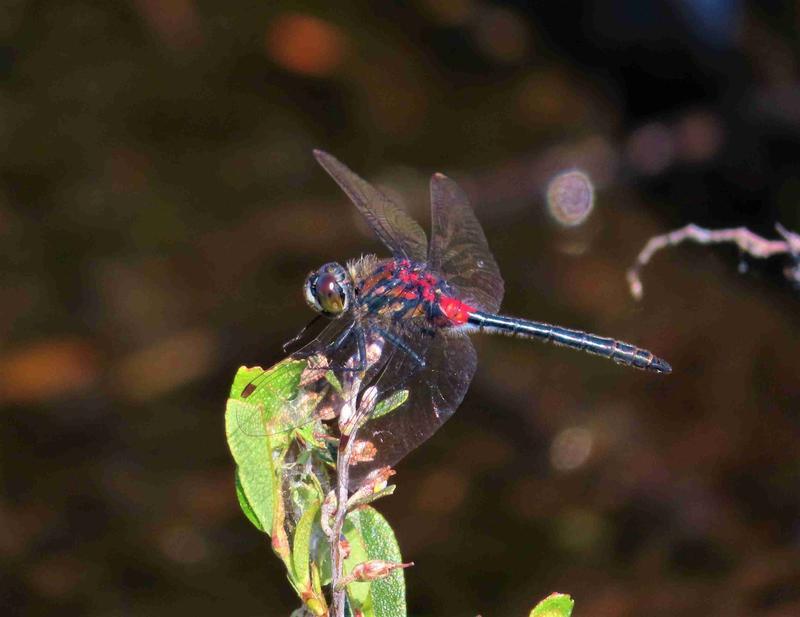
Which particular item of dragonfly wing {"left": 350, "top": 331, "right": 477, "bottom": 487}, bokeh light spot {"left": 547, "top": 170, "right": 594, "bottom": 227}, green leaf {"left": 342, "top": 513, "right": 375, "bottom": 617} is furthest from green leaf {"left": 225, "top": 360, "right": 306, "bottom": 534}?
bokeh light spot {"left": 547, "top": 170, "right": 594, "bottom": 227}

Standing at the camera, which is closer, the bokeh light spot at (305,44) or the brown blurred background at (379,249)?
the brown blurred background at (379,249)

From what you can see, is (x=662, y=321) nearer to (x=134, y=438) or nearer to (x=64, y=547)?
(x=134, y=438)

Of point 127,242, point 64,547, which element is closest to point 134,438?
point 64,547

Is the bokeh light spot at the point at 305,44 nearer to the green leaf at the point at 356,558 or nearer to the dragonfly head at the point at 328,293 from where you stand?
the dragonfly head at the point at 328,293

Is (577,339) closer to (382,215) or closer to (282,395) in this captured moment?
(382,215)

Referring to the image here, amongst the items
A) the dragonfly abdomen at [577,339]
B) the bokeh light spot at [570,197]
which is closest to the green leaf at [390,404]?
the dragonfly abdomen at [577,339]

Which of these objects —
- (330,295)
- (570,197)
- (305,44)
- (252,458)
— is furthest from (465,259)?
(305,44)
